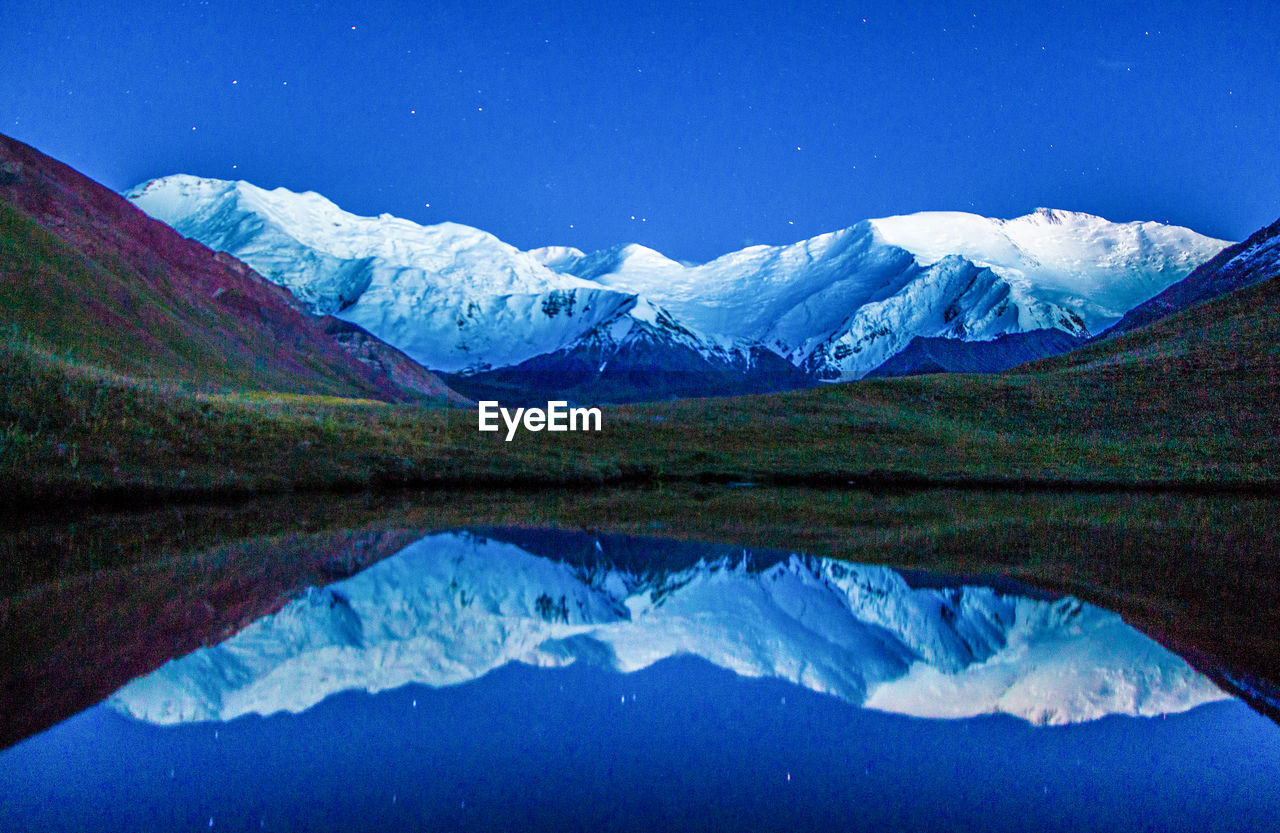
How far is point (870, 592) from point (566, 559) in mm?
5101

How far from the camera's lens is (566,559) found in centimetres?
1557

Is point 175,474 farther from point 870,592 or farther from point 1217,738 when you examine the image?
point 1217,738

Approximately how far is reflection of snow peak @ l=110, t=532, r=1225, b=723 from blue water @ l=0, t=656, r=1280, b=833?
495 mm

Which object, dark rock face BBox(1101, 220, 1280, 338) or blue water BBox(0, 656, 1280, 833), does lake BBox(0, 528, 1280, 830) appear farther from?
dark rock face BBox(1101, 220, 1280, 338)

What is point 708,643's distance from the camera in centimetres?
1016

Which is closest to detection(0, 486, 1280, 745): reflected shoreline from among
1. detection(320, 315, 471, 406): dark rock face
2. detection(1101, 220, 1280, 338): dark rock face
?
detection(320, 315, 471, 406): dark rock face

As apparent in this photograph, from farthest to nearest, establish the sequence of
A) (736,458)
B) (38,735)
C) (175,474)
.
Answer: (736,458)
(175,474)
(38,735)

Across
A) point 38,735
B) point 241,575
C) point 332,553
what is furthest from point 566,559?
point 38,735

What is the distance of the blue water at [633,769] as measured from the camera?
6.02m

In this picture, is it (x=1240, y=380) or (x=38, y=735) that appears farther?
(x=1240, y=380)

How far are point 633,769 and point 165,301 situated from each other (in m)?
94.7

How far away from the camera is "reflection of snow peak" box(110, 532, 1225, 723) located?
826 cm

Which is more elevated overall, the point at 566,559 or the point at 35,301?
the point at 35,301

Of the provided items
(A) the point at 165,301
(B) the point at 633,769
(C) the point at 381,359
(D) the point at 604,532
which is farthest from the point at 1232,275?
(B) the point at 633,769
